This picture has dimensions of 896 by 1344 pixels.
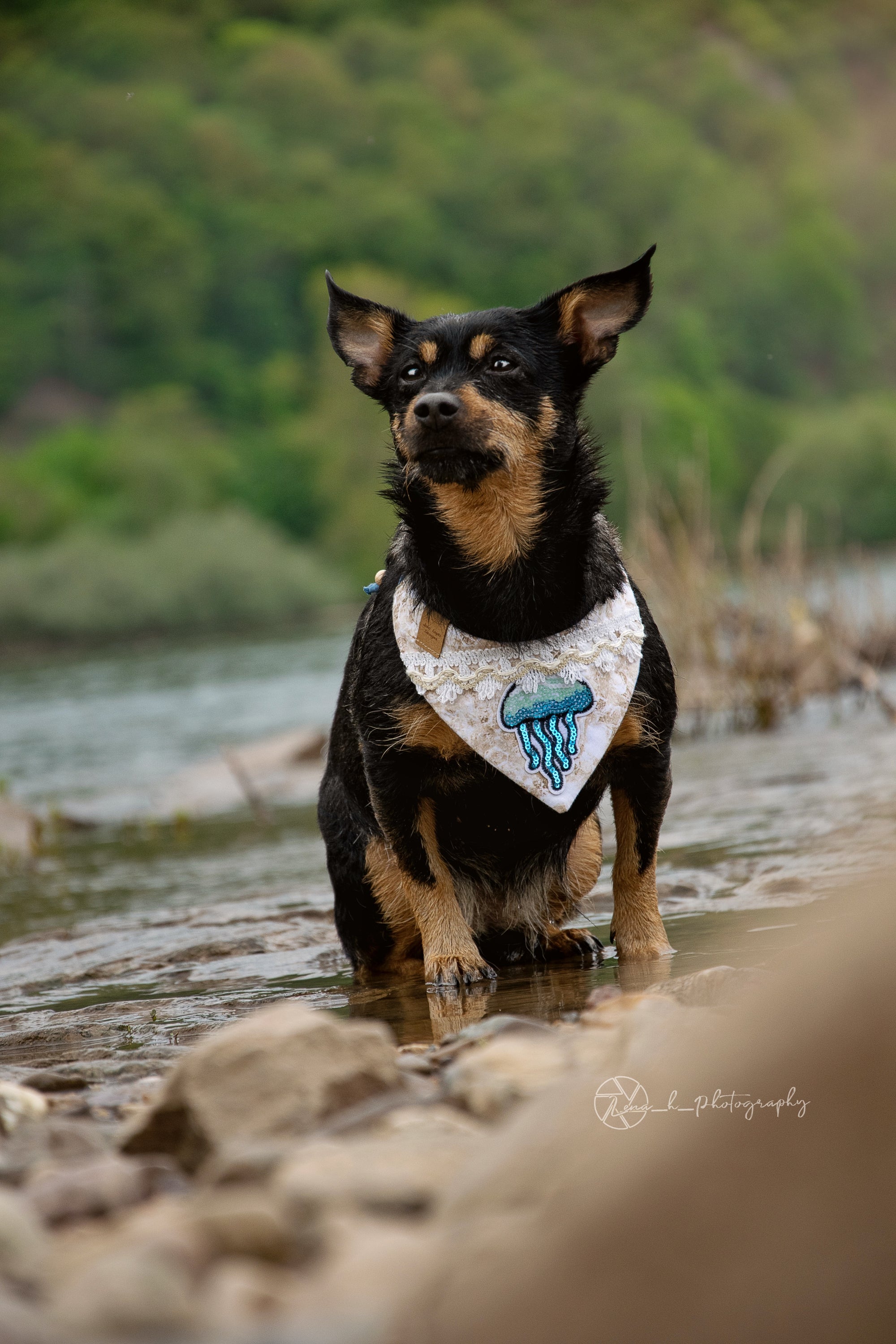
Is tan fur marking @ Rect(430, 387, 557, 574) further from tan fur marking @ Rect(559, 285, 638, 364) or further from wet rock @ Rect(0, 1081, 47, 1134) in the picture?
wet rock @ Rect(0, 1081, 47, 1134)

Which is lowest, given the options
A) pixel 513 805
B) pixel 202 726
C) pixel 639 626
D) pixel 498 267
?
pixel 202 726

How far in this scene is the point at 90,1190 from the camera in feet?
6.24

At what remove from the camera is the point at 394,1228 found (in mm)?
1711

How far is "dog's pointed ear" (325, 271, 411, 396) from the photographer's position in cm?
452

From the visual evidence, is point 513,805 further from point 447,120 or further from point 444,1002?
point 447,120

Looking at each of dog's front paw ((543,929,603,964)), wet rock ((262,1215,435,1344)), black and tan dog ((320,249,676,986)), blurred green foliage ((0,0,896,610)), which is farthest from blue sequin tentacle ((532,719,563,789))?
blurred green foliage ((0,0,896,610))

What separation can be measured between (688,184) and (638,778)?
70958 mm

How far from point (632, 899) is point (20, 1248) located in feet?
9.17

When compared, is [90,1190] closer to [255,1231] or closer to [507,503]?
[255,1231]

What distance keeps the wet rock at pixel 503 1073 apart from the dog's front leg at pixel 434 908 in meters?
1.65

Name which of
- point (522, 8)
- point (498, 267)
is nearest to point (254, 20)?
point (522, 8)

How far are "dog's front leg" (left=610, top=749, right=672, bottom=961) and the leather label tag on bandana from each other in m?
0.70

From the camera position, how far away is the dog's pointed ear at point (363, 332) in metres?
4.52

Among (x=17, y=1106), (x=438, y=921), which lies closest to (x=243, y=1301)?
(x=17, y=1106)
